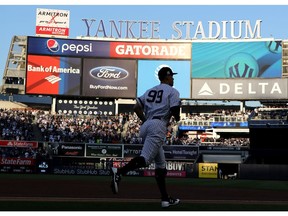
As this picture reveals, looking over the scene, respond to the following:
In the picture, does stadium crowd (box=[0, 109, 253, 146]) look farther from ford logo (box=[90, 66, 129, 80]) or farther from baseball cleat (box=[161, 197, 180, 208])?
baseball cleat (box=[161, 197, 180, 208])

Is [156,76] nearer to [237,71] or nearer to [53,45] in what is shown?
[237,71]

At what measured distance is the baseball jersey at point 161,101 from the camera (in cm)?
733

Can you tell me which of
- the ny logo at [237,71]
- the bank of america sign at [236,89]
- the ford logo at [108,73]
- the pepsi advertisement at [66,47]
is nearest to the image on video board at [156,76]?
the bank of america sign at [236,89]

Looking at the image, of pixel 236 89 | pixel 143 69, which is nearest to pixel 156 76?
pixel 143 69

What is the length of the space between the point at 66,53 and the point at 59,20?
4.87 metres

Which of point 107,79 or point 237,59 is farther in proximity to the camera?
point 107,79

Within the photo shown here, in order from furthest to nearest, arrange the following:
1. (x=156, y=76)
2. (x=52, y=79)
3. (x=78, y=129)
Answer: (x=156, y=76), (x=52, y=79), (x=78, y=129)

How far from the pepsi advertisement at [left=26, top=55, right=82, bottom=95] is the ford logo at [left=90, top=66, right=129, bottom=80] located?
1.36 meters

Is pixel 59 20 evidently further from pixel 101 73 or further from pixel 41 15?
pixel 101 73

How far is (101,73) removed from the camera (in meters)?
46.1

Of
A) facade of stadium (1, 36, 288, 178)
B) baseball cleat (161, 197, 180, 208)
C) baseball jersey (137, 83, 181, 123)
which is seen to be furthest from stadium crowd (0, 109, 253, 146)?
baseball jersey (137, 83, 181, 123)

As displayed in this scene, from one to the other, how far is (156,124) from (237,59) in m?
39.1

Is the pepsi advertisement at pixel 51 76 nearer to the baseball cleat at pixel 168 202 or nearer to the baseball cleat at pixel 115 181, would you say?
the baseball cleat at pixel 115 181

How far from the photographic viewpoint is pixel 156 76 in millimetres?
46031
